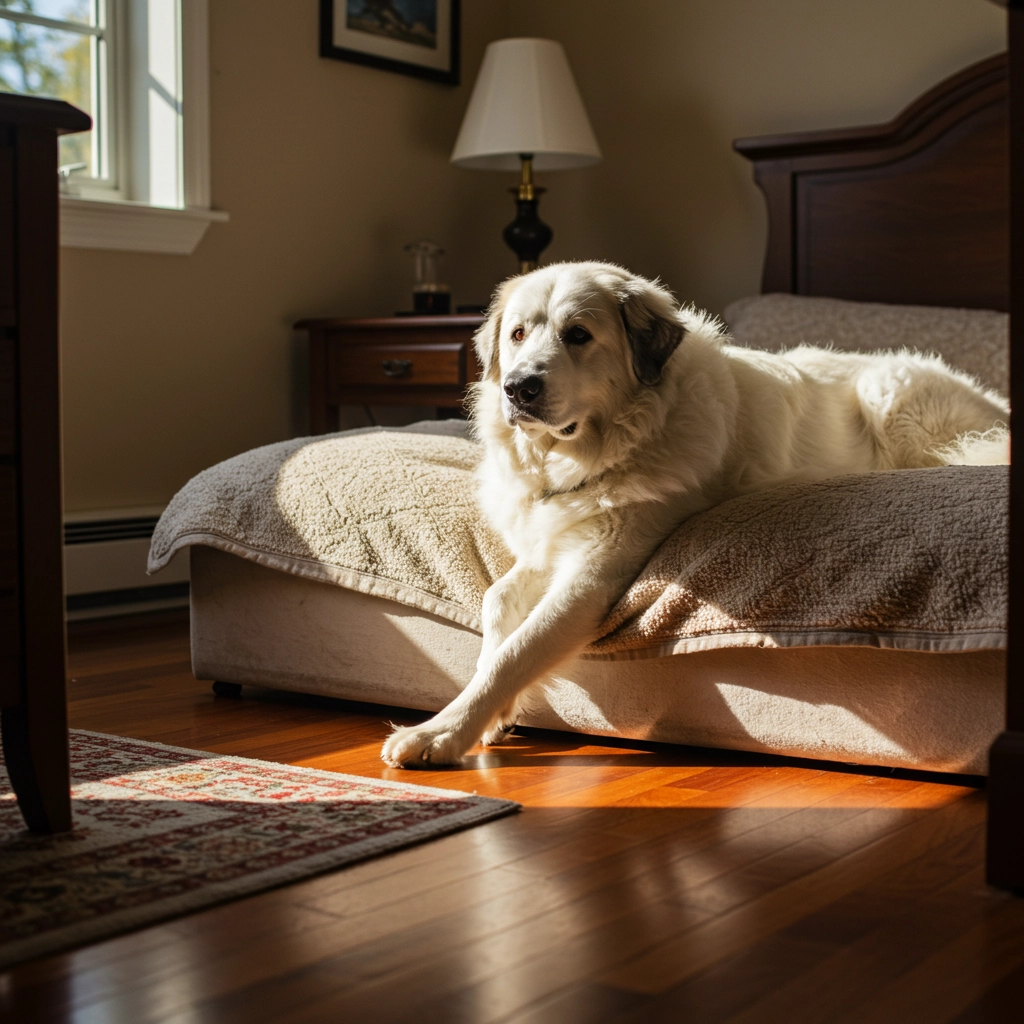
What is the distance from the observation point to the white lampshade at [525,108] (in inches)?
170

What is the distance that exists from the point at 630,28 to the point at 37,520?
3.82 m

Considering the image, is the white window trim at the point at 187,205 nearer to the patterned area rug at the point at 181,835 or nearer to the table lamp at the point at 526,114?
the table lamp at the point at 526,114

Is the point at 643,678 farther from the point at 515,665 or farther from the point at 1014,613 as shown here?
the point at 1014,613

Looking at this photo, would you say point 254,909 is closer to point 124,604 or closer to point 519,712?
point 519,712

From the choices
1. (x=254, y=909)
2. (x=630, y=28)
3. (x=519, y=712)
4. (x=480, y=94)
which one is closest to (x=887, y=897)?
(x=254, y=909)

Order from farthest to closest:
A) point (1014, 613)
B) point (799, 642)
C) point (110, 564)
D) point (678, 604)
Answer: point (110, 564) → point (678, 604) → point (799, 642) → point (1014, 613)

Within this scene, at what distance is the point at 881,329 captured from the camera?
365 centimetres

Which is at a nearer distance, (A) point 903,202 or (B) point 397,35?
(A) point 903,202

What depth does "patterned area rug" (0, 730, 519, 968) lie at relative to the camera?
1.45 m

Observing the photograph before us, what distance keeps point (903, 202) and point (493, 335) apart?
2.16 m

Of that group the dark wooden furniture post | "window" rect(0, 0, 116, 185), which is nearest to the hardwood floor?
the dark wooden furniture post

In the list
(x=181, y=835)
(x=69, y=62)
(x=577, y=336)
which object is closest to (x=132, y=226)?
(x=69, y=62)

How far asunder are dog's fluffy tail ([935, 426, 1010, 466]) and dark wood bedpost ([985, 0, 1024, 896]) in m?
1.19

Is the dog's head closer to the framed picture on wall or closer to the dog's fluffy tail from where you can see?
the dog's fluffy tail
